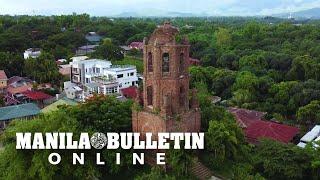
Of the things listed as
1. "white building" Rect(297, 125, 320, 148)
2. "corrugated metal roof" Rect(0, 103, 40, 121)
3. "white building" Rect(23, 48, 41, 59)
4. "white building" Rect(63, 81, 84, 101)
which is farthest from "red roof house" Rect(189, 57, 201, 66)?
"white building" Rect(297, 125, 320, 148)

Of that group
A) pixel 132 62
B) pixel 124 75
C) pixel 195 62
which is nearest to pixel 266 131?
pixel 124 75

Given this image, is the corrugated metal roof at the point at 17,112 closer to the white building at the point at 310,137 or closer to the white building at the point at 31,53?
the white building at the point at 310,137

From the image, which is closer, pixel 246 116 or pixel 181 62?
pixel 181 62

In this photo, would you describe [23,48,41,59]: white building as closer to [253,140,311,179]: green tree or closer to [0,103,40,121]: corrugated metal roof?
[0,103,40,121]: corrugated metal roof

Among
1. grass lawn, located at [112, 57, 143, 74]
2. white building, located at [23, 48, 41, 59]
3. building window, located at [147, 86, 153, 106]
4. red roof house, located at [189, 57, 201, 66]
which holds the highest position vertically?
building window, located at [147, 86, 153, 106]

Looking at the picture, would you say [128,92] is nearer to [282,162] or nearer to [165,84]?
[165,84]

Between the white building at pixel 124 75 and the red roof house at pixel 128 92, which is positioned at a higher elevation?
the white building at pixel 124 75

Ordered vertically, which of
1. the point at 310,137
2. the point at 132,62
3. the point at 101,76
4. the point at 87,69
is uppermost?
the point at 87,69

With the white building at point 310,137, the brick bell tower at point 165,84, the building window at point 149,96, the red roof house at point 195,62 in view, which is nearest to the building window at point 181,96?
the brick bell tower at point 165,84
